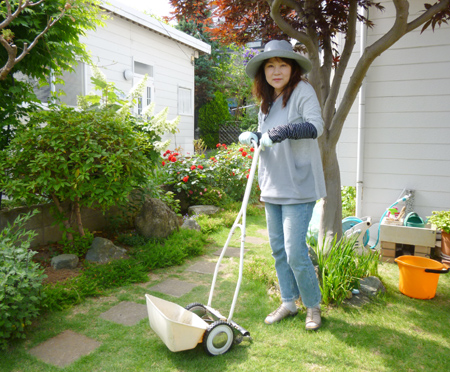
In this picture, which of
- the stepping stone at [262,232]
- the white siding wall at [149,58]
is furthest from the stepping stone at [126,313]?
the white siding wall at [149,58]

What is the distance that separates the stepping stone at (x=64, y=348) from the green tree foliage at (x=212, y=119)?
12.4 m

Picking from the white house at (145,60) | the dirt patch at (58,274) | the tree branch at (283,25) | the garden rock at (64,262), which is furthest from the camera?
the white house at (145,60)

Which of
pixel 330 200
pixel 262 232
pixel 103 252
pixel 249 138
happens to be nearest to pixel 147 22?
pixel 262 232

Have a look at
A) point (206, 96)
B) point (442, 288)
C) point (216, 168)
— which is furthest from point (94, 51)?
point (206, 96)

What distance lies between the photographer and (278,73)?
7.95 feet

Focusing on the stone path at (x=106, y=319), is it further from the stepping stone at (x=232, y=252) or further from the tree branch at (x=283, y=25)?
the tree branch at (x=283, y=25)

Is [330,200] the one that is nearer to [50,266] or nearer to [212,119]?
[50,266]

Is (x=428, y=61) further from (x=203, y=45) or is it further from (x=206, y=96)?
(x=206, y=96)

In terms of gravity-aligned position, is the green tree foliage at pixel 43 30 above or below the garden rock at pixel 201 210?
above

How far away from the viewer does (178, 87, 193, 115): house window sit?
9.73 metres

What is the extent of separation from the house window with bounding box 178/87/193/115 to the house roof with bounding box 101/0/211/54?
1.15 metres

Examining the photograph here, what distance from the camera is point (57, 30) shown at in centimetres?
331

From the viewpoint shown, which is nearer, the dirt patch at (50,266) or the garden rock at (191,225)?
the dirt patch at (50,266)

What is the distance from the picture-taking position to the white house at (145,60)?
670 centimetres
